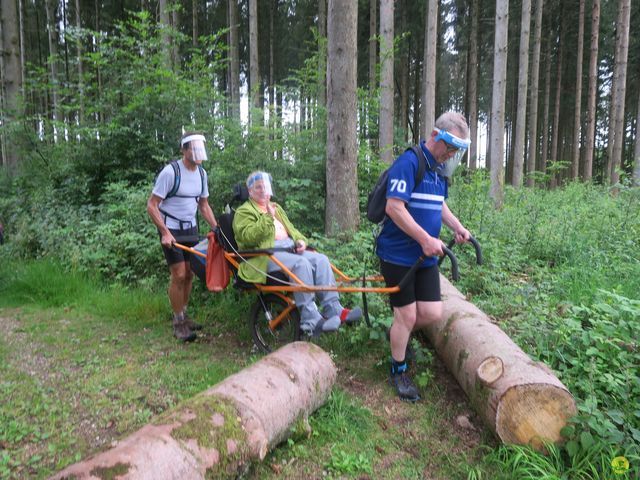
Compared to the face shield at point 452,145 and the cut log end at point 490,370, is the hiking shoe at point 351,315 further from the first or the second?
the face shield at point 452,145

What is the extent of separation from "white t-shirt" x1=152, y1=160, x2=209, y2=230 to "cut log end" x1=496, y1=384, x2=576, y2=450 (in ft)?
11.3

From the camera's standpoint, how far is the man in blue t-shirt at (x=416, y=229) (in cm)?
299

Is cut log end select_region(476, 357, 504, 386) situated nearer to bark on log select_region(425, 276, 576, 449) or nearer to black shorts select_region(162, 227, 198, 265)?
bark on log select_region(425, 276, 576, 449)

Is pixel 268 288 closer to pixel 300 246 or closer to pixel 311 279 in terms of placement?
pixel 311 279

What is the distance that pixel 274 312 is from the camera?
14.3 feet

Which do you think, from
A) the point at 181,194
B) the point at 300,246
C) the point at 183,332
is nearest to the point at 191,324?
the point at 183,332

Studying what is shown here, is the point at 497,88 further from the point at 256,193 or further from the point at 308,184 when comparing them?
the point at 256,193

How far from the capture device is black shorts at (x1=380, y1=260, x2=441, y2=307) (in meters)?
3.24

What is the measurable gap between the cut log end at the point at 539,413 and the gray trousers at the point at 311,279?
1600mm

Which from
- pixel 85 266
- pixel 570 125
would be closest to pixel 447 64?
pixel 570 125

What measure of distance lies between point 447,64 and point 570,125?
10.4 m

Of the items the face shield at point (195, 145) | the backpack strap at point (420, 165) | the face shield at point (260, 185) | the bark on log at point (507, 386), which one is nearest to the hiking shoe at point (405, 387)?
the bark on log at point (507, 386)

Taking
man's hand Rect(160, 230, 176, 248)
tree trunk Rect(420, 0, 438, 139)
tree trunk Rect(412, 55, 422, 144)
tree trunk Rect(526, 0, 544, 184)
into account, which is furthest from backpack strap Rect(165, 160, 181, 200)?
tree trunk Rect(412, 55, 422, 144)

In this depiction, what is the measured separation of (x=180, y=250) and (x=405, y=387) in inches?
103
